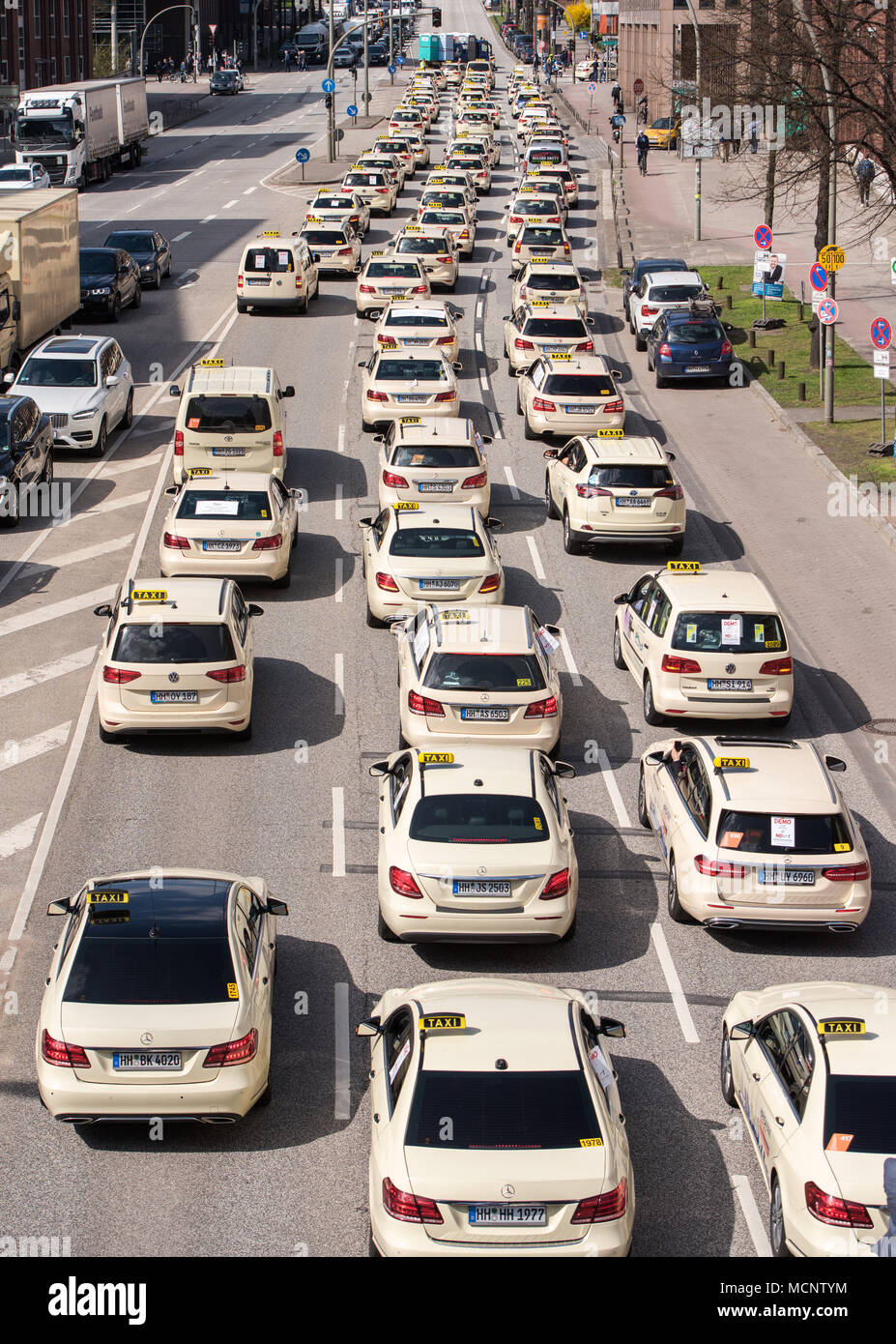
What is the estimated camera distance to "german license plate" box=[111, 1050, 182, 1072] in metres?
10.5

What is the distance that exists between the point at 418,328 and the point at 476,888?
68.0ft

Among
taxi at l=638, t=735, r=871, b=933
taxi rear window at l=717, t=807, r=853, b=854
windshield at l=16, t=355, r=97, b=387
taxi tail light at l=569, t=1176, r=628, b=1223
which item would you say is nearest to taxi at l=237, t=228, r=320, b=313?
windshield at l=16, t=355, r=97, b=387

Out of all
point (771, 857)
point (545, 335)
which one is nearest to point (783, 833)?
point (771, 857)

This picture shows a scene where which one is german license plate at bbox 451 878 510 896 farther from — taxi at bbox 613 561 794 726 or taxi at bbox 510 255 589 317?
taxi at bbox 510 255 589 317

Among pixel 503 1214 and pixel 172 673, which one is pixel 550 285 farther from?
pixel 503 1214

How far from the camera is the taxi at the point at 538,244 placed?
145 ft

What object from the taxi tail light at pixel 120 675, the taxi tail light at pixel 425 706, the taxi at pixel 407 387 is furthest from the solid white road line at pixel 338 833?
the taxi at pixel 407 387

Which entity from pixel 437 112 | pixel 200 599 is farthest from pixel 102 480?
pixel 437 112

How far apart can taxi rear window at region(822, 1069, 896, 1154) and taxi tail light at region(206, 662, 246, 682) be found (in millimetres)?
8746

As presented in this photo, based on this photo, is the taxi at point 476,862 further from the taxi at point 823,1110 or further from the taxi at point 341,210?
the taxi at point 341,210

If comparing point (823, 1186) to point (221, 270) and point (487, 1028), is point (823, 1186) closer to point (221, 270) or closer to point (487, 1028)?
point (487, 1028)

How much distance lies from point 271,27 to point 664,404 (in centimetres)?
13761

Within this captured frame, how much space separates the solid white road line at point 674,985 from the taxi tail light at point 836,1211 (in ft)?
10.1

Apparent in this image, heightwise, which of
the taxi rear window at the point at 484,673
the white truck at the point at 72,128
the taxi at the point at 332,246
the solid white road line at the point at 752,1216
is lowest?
the solid white road line at the point at 752,1216
